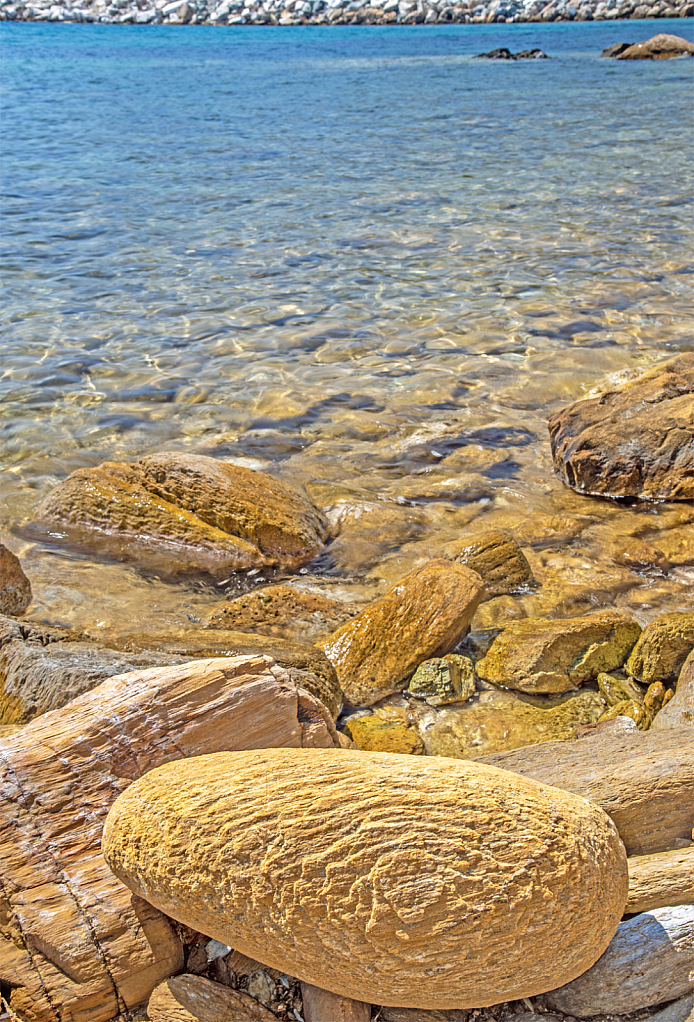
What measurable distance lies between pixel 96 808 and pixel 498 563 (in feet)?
7.98

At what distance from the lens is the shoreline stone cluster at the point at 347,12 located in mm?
61406

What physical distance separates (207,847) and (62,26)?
261ft

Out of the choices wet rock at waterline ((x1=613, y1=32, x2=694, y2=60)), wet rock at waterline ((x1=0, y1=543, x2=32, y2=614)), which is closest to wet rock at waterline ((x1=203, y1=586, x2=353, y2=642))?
wet rock at waterline ((x1=0, y1=543, x2=32, y2=614))

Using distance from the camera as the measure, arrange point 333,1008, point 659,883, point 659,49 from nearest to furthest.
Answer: point 333,1008 < point 659,883 < point 659,49

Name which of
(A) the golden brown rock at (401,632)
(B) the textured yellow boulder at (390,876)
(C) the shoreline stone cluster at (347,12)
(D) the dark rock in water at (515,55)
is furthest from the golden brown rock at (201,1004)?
(C) the shoreline stone cluster at (347,12)

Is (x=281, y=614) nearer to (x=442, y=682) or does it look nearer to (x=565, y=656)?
(x=442, y=682)

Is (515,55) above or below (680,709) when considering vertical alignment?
above

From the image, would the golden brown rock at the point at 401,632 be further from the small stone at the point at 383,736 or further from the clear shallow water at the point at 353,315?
the clear shallow water at the point at 353,315

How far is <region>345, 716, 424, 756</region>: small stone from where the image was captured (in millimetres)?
2896

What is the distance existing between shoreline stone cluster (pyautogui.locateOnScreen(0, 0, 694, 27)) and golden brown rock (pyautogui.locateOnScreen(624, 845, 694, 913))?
235 feet

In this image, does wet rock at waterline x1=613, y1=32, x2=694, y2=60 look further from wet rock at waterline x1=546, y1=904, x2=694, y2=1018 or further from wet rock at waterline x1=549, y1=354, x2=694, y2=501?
wet rock at waterline x1=546, y1=904, x2=694, y2=1018

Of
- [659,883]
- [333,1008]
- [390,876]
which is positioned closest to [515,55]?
[659,883]

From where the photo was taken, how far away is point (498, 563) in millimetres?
3941

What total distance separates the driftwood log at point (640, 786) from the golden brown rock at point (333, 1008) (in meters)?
0.78
